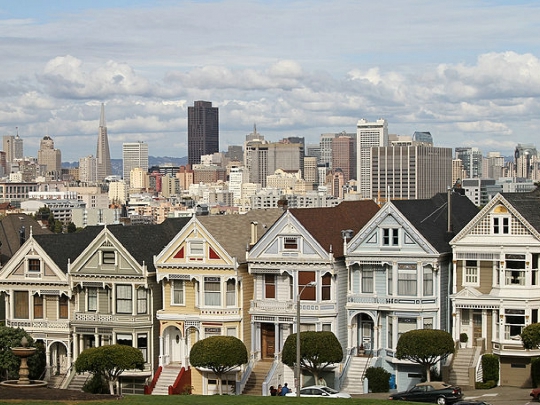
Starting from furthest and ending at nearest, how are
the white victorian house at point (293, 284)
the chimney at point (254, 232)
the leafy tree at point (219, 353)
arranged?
the chimney at point (254, 232) < the white victorian house at point (293, 284) < the leafy tree at point (219, 353)

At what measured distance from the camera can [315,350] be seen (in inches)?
2207

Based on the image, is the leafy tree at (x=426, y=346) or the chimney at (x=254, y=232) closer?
the leafy tree at (x=426, y=346)

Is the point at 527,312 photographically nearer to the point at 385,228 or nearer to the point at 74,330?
the point at 385,228

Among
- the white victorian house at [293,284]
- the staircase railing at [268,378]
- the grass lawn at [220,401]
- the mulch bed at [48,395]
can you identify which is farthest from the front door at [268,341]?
the mulch bed at [48,395]

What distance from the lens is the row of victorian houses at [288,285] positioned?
55.9 meters

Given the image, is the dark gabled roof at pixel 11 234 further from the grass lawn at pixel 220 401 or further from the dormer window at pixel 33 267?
the grass lawn at pixel 220 401

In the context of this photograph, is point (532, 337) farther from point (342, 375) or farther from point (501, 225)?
point (342, 375)

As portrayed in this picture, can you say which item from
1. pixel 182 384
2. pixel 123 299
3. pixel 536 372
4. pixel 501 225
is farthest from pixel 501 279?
pixel 123 299

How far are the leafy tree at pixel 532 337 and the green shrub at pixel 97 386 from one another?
19294 mm

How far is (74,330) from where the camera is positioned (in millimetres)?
63781

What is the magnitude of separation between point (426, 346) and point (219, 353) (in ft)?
30.8

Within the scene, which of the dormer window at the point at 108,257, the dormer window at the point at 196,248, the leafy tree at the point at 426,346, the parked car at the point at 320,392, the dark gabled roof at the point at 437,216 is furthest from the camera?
the dormer window at the point at 108,257

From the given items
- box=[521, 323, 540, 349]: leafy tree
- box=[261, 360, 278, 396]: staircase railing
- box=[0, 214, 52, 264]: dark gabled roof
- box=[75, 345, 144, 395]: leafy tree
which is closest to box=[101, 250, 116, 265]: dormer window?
box=[75, 345, 144, 395]: leafy tree

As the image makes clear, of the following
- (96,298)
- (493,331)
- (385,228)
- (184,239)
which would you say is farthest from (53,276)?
(493,331)
